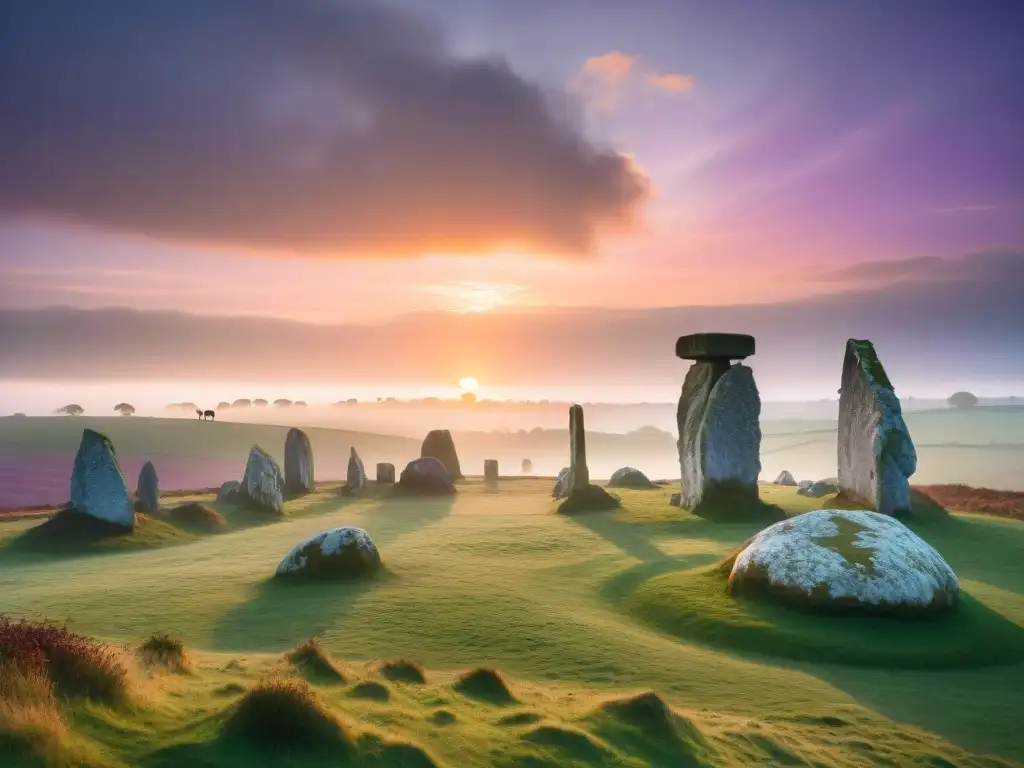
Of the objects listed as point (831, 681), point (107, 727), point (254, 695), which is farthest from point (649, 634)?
point (107, 727)

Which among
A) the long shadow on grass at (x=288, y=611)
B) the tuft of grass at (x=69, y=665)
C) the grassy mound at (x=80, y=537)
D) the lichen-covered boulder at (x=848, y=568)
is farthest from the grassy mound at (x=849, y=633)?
the grassy mound at (x=80, y=537)

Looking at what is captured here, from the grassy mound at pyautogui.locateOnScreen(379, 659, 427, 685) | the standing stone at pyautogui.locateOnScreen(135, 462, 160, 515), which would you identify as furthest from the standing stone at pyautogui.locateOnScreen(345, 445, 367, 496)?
the grassy mound at pyautogui.locateOnScreen(379, 659, 427, 685)

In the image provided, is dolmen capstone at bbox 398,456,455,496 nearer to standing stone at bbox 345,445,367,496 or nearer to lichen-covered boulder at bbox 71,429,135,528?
standing stone at bbox 345,445,367,496

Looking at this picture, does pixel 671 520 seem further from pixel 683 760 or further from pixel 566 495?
pixel 683 760

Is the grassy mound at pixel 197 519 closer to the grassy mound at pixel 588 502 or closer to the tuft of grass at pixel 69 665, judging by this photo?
the grassy mound at pixel 588 502

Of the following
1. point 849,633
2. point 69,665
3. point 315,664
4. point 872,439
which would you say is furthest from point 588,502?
point 69,665

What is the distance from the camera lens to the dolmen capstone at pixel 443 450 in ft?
157

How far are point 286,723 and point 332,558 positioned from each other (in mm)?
11499

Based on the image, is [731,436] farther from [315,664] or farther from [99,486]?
[99,486]

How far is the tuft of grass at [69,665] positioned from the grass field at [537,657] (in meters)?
0.21

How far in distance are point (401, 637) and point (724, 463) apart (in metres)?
18.4

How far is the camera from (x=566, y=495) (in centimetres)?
3341

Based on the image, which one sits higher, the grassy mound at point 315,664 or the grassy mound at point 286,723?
the grassy mound at point 286,723

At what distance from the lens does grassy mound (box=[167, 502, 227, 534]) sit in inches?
1118
